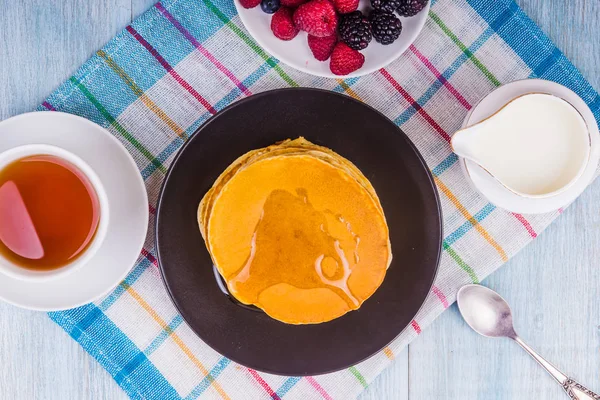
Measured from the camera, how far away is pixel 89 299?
124 cm

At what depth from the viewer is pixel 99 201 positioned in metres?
1.16

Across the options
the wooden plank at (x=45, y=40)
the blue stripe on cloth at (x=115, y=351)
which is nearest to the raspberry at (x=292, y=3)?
the wooden plank at (x=45, y=40)

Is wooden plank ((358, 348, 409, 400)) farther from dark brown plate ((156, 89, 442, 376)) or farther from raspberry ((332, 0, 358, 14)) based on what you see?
raspberry ((332, 0, 358, 14))

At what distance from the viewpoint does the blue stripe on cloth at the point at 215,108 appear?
4.37ft

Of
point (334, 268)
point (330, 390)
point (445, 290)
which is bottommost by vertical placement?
point (330, 390)

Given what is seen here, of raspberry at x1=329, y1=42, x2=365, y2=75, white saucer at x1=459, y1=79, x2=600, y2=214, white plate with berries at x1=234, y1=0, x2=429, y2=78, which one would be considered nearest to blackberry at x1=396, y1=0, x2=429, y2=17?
white plate with berries at x1=234, y1=0, x2=429, y2=78

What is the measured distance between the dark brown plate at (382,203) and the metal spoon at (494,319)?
0.16 meters

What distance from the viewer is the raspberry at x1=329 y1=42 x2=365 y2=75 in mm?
1228

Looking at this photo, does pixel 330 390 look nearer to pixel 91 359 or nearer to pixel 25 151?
pixel 91 359

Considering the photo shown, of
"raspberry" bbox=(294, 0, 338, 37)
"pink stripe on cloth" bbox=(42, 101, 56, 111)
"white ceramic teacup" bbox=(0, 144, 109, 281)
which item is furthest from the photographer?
"pink stripe on cloth" bbox=(42, 101, 56, 111)

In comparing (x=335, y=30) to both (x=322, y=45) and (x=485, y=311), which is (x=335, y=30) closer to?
(x=322, y=45)

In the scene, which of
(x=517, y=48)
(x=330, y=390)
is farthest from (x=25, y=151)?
(x=517, y=48)

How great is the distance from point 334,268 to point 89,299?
0.48 metres

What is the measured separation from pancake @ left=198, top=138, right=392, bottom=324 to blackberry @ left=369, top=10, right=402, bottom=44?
26 centimetres
